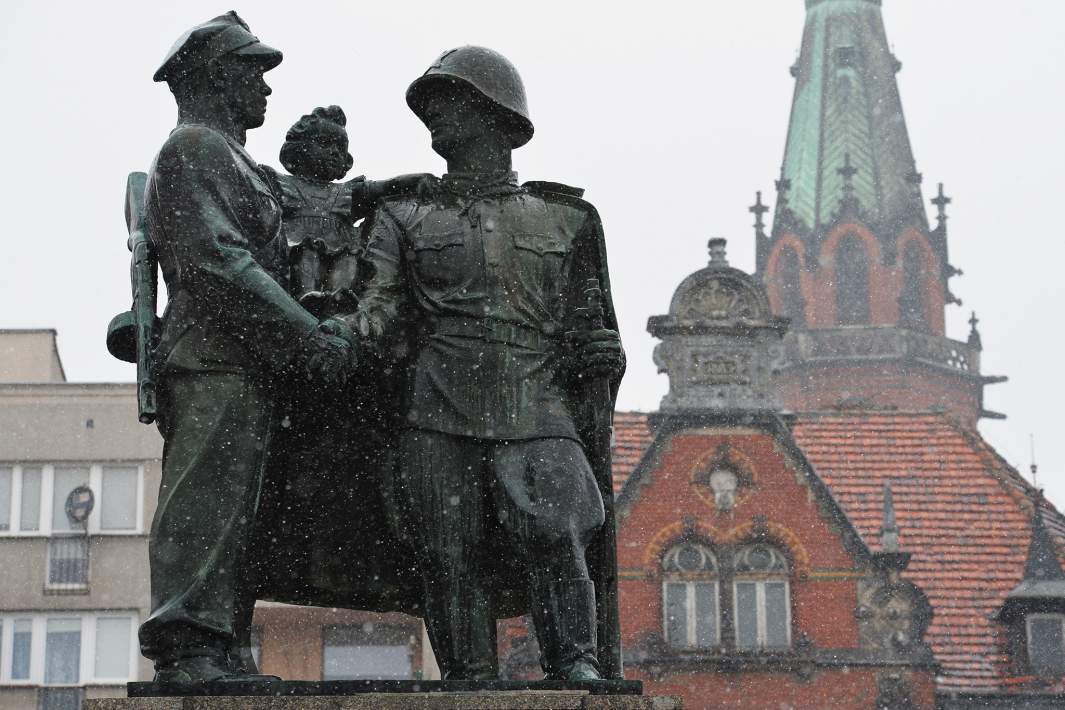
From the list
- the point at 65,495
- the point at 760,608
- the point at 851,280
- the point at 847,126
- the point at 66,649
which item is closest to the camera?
the point at 66,649

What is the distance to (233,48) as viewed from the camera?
667cm

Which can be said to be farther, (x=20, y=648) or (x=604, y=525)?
(x=20, y=648)

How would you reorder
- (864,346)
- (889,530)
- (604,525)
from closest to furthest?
(604,525)
(889,530)
(864,346)

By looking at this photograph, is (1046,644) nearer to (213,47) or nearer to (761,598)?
(761,598)

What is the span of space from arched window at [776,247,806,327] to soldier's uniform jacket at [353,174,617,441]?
58759mm

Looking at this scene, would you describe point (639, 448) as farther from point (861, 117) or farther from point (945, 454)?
point (861, 117)

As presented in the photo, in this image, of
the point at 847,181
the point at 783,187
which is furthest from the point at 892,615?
the point at 783,187

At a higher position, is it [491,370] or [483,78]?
[483,78]

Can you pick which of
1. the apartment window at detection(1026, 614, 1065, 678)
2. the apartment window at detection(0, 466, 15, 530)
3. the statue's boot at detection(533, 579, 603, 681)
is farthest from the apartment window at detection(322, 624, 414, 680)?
the statue's boot at detection(533, 579, 603, 681)

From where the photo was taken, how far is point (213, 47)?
667 centimetres

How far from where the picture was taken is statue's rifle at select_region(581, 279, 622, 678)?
257 inches

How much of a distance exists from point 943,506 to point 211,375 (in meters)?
29.9

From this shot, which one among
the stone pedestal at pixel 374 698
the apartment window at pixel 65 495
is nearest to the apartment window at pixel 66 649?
the apartment window at pixel 65 495

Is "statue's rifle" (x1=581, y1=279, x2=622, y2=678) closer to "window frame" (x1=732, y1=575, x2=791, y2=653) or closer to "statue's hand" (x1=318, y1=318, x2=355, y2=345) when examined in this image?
"statue's hand" (x1=318, y1=318, x2=355, y2=345)
